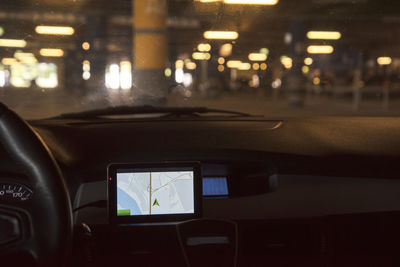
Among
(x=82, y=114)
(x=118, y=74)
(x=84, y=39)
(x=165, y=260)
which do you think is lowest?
(x=165, y=260)

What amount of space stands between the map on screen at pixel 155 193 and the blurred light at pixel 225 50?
1.14 metres

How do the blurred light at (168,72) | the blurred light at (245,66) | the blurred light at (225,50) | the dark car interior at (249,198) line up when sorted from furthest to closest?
1. the blurred light at (245,66)
2. the blurred light at (168,72)
3. the blurred light at (225,50)
4. the dark car interior at (249,198)

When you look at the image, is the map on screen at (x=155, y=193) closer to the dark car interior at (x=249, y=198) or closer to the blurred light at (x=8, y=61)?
the dark car interior at (x=249, y=198)

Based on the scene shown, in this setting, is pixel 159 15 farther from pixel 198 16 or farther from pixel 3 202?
pixel 3 202

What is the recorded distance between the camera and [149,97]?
277 cm

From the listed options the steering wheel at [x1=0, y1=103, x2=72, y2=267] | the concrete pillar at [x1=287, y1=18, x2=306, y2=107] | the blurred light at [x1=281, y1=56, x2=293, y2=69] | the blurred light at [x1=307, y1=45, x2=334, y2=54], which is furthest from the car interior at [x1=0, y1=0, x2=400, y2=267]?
the concrete pillar at [x1=287, y1=18, x2=306, y2=107]

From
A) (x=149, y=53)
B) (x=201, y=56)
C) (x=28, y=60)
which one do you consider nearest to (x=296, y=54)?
(x=201, y=56)

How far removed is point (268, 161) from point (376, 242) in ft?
1.90

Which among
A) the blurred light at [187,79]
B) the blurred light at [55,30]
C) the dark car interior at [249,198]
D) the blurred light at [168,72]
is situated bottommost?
the dark car interior at [249,198]

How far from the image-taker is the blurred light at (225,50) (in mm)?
2790

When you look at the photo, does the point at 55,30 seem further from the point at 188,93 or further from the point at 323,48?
the point at 323,48

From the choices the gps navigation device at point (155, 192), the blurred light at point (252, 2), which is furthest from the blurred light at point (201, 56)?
the gps navigation device at point (155, 192)

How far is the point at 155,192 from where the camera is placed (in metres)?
1.85

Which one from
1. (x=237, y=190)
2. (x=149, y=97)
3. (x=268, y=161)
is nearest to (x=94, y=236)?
(x=237, y=190)
